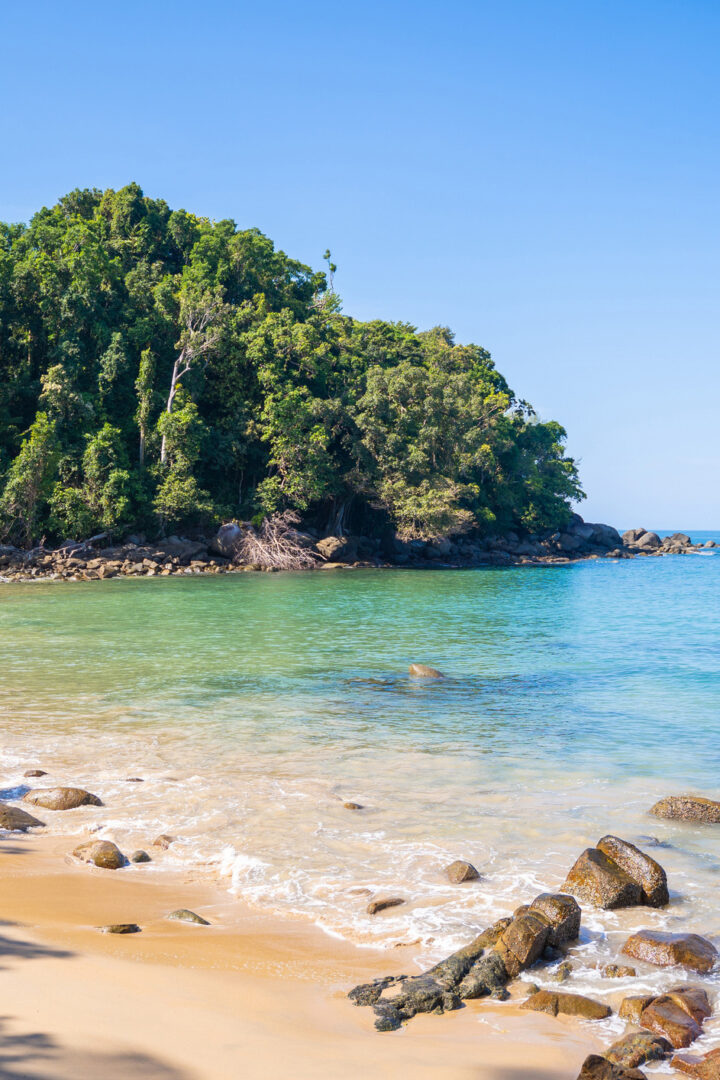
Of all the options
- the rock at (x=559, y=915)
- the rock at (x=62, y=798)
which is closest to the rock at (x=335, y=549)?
the rock at (x=62, y=798)

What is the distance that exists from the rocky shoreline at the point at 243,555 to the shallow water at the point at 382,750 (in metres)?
14.4

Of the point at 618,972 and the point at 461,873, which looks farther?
the point at 461,873

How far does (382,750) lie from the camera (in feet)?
31.5

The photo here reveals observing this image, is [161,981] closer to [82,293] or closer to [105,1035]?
[105,1035]

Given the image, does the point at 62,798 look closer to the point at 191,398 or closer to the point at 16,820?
the point at 16,820

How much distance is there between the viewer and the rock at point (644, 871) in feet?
18.1

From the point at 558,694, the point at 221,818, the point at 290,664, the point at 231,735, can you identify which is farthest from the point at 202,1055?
the point at 290,664

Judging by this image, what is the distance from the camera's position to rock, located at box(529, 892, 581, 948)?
479 centimetres

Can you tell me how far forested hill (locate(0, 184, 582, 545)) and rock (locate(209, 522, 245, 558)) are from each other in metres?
1.13

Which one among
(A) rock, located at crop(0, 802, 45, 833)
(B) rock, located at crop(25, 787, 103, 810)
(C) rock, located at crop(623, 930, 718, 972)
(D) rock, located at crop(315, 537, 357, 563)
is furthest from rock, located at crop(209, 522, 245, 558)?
(C) rock, located at crop(623, 930, 718, 972)

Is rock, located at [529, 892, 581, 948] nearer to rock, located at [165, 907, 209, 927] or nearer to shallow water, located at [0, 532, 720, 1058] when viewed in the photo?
shallow water, located at [0, 532, 720, 1058]

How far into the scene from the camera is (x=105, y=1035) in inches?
139

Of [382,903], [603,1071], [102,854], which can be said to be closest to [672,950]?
[603,1071]

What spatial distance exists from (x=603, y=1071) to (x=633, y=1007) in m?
0.81
